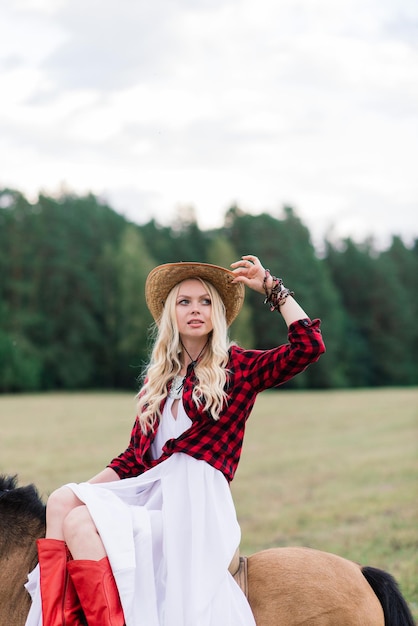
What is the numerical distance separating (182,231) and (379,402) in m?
32.9

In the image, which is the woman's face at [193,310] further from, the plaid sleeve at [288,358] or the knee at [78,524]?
the knee at [78,524]

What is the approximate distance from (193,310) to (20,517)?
1425 mm

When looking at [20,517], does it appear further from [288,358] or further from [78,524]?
[288,358]

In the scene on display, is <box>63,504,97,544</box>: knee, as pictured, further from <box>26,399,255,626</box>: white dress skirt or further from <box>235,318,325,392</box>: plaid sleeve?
<box>235,318,325,392</box>: plaid sleeve

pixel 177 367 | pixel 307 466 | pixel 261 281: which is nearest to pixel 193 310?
pixel 177 367

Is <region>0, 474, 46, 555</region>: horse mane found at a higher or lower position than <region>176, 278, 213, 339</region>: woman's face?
lower

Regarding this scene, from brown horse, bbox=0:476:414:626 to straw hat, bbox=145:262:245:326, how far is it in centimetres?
133

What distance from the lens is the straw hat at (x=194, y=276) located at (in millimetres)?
3998

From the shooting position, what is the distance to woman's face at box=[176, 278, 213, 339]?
3.95 m

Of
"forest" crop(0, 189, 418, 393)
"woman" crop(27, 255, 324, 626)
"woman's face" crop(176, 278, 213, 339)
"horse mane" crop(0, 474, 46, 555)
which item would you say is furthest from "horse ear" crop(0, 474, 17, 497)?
"forest" crop(0, 189, 418, 393)

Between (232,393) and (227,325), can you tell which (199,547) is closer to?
(232,393)

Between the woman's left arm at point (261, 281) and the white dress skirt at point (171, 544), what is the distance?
90cm

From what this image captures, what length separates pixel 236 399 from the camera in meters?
3.70

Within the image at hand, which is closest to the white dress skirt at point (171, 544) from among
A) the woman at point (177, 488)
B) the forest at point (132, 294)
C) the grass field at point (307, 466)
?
the woman at point (177, 488)
